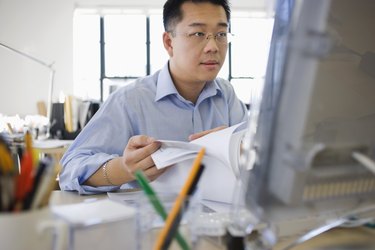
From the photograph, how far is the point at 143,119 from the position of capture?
4.11ft

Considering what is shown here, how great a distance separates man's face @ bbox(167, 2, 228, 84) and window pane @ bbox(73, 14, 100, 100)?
478 cm

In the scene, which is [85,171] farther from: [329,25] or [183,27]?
[329,25]

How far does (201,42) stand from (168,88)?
0.18 meters

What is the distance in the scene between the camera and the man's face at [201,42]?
1.27m

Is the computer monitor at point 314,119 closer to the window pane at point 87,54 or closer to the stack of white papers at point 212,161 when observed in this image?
the stack of white papers at point 212,161

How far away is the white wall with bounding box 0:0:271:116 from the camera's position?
5727mm

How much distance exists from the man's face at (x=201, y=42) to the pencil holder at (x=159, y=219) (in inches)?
32.5

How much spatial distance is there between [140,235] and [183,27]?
917mm

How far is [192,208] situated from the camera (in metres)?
0.47

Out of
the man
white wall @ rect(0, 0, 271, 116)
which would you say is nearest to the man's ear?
the man

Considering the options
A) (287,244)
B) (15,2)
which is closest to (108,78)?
(15,2)

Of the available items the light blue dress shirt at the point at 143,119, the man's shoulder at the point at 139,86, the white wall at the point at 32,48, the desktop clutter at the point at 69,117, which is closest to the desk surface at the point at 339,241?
the light blue dress shirt at the point at 143,119

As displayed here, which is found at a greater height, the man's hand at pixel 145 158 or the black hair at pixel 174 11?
the black hair at pixel 174 11

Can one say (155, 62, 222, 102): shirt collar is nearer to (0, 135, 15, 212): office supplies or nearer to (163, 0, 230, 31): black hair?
(163, 0, 230, 31): black hair
